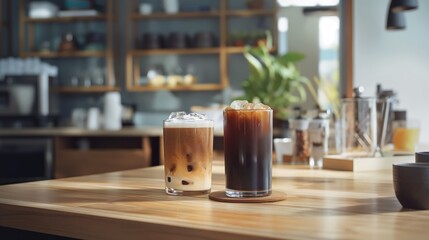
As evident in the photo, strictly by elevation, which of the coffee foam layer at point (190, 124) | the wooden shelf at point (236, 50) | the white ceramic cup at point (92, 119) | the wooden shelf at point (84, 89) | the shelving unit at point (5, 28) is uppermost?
the shelving unit at point (5, 28)

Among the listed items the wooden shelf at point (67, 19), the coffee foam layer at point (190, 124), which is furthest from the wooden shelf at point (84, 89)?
the coffee foam layer at point (190, 124)

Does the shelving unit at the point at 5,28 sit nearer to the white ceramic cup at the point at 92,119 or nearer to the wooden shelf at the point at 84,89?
the wooden shelf at the point at 84,89

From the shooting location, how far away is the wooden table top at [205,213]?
2.89 ft

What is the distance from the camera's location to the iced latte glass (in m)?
1.29

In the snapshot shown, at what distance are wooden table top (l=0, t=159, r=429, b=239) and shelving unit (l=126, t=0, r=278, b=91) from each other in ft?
12.2

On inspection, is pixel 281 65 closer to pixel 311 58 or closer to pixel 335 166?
pixel 311 58

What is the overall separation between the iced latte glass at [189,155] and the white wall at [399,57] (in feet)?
7.16

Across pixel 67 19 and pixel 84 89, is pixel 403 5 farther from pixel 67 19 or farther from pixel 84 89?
pixel 67 19

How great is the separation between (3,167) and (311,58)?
9.05 ft

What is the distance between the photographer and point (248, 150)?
1.21m

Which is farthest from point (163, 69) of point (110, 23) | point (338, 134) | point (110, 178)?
point (110, 178)

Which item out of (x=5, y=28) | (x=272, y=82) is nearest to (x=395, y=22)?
(x=272, y=82)

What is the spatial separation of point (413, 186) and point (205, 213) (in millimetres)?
368

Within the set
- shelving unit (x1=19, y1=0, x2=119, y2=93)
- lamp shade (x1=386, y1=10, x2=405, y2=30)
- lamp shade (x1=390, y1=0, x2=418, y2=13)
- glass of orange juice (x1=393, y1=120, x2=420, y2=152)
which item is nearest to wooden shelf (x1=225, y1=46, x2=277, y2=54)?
shelving unit (x1=19, y1=0, x2=119, y2=93)
